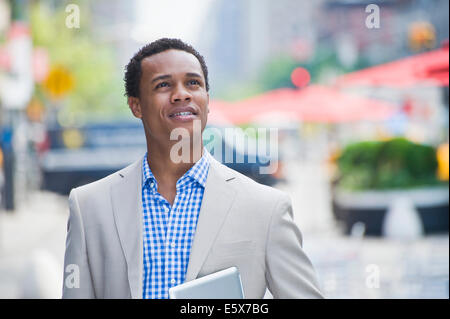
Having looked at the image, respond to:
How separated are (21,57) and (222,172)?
11772 mm

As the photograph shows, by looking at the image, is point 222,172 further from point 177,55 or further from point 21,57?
point 21,57

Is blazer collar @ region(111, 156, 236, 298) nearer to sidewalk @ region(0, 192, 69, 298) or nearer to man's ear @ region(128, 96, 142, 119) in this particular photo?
man's ear @ region(128, 96, 142, 119)

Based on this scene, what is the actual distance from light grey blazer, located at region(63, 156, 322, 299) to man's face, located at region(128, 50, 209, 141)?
0.59 ft

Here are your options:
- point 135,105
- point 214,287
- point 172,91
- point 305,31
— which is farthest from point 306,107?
point 305,31

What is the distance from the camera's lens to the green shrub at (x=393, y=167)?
11.7 meters

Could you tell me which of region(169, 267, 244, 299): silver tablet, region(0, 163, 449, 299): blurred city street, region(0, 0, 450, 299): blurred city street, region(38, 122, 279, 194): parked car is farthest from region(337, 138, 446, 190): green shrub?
region(169, 267, 244, 299): silver tablet

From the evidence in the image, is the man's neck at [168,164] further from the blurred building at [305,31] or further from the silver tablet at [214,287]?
the blurred building at [305,31]

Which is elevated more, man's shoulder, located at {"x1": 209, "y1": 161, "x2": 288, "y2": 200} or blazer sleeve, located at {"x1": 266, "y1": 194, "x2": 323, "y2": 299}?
man's shoulder, located at {"x1": 209, "y1": 161, "x2": 288, "y2": 200}

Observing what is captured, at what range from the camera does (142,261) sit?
165 centimetres

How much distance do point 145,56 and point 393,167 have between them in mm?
10819

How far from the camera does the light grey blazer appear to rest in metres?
1.64

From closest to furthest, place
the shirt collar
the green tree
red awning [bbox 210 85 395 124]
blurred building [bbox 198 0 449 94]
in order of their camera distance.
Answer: the shirt collar
red awning [bbox 210 85 395 124]
the green tree
blurred building [bbox 198 0 449 94]

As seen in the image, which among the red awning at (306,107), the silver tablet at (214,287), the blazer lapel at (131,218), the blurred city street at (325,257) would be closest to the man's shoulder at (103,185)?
the blazer lapel at (131,218)
